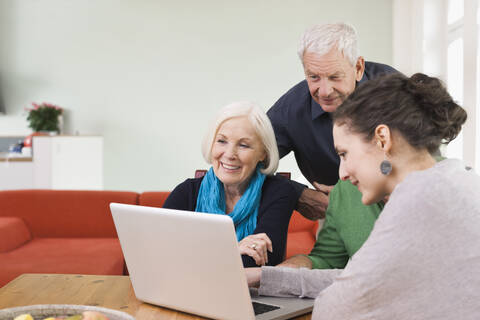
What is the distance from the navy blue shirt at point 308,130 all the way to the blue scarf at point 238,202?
20.3 inches

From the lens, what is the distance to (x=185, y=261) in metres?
1.07

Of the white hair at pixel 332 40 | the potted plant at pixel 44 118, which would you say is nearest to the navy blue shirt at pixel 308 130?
the white hair at pixel 332 40

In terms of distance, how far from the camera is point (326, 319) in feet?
3.14

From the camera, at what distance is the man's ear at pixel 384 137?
1062 millimetres

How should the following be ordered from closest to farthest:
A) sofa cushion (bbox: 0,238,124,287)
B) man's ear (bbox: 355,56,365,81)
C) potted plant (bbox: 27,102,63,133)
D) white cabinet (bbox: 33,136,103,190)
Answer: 1. man's ear (bbox: 355,56,365,81)
2. sofa cushion (bbox: 0,238,124,287)
3. white cabinet (bbox: 33,136,103,190)
4. potted plant (bbox: 27,102,63,133)

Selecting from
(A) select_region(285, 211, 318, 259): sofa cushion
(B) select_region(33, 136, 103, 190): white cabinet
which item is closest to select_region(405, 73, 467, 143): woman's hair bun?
(A) select_region(285, 211, 318, 259): sofa cushion

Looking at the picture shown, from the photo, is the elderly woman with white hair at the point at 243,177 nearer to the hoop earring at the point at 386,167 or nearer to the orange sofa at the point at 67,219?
the hoop earring at the point at 386,167

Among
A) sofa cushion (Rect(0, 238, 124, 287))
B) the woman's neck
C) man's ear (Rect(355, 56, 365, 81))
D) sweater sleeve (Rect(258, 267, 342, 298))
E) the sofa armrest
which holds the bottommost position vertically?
sofa cushion (Rect(0, 238, 124, 287))

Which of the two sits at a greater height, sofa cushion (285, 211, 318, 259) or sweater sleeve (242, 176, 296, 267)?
sweater sleeve (242, 176, 296, 267)

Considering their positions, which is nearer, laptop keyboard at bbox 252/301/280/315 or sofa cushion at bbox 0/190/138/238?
laptop keyboard at bbox 252/301/280/315

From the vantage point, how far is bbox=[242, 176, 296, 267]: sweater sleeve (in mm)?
1737

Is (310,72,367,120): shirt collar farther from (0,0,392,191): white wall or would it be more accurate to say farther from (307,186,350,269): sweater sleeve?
(0,0,392,191): white wall

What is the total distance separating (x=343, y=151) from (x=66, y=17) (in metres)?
5.92

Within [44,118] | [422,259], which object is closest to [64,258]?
[422,259]
